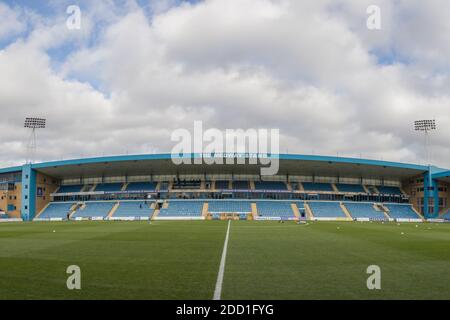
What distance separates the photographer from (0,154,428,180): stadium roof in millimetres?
68062

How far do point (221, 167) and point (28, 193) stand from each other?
3648cm

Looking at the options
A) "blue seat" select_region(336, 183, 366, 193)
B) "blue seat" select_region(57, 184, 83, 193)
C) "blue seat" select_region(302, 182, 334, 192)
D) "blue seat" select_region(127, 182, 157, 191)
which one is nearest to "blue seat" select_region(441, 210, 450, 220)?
"blue seat" select_region(336, 183, 366, 193)

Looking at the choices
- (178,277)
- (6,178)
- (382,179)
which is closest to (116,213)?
(6,178)

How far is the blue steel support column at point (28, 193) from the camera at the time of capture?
74312mm

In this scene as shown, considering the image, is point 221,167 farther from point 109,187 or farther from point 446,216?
point 446,216

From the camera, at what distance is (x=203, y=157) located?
67562mm

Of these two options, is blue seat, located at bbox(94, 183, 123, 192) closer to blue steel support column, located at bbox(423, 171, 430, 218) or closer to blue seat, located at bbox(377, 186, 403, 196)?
blue seat, located at bbox(377, 186, 403, 196)

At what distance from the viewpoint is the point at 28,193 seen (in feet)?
245

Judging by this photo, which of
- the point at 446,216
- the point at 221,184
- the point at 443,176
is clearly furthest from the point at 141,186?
the point at 446,216

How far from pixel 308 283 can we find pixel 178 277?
11.0 feet

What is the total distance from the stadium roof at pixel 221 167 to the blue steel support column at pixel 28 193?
1636 mm

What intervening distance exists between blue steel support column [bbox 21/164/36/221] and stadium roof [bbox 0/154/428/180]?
164 cm

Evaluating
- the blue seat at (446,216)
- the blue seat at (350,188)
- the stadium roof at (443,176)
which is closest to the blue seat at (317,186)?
the blue seat at (350,188)
